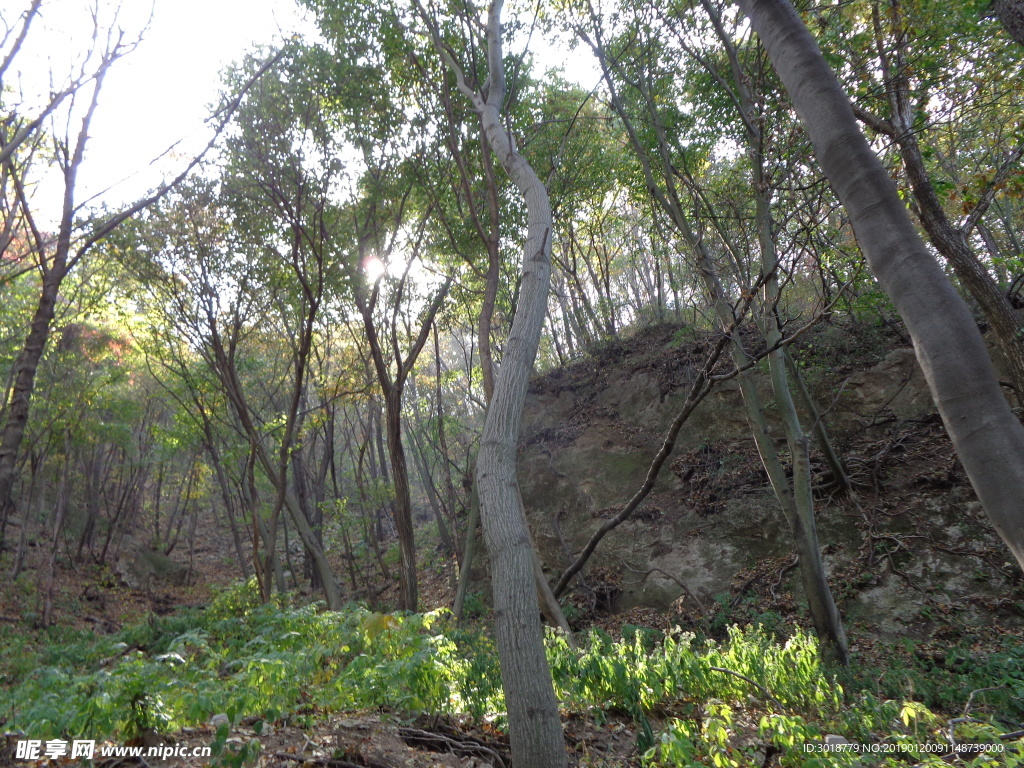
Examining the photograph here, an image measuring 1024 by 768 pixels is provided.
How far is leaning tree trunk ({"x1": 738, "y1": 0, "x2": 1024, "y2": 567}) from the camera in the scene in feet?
6.37

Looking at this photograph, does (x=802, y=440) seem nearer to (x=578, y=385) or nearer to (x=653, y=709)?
(x=653, y=709)

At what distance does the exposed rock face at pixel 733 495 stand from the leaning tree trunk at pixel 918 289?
Answer: 3.78 metres

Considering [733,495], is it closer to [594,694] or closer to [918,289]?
[594,694]

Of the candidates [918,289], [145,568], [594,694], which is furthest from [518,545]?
[145,568]

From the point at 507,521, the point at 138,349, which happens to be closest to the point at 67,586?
the point at 138,349

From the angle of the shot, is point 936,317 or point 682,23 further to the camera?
point 682,23

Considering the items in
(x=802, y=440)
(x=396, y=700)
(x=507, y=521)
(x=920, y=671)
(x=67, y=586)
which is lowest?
(x=920, y=671)

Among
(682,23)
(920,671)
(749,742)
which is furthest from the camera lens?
(682,23)

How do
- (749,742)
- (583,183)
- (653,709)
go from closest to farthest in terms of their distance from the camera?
1. (749,742)
2. (653,709)
3. (583,183)

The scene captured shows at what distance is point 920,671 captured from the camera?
5.05 meters

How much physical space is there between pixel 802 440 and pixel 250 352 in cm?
1299

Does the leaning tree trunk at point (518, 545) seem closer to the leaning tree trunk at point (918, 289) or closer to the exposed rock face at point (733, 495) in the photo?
the leaning tree trunk at point (918, 289)

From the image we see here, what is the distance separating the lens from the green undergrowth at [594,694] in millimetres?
2480

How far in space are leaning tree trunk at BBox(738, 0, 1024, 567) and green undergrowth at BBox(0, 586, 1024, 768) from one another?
94 centimetres
